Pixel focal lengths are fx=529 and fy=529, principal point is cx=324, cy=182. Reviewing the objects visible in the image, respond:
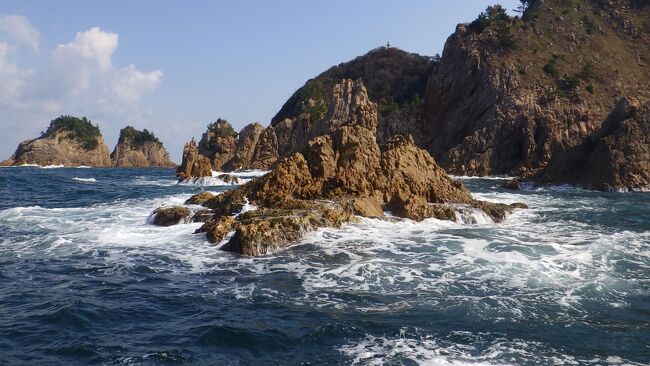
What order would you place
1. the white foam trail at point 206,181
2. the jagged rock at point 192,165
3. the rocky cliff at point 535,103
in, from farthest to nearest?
the jagged rock at point 192,165 < the white foam trail at point 206,181 < the rocky cliff at point 535,103

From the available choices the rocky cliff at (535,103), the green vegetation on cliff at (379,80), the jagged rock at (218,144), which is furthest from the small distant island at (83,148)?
the rocky cliff at (535,103)

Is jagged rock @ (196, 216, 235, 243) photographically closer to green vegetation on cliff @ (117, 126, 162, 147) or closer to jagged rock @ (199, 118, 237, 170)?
jagged rock @ (199, 118, 237, 170)

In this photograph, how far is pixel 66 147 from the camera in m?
131

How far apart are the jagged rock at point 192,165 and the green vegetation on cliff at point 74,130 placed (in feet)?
257

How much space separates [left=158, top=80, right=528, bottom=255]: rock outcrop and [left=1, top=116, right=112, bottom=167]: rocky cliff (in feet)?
376

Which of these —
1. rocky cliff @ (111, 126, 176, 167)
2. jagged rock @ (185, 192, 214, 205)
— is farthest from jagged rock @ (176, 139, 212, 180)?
rocky cliff @ (111, 126, 176, 167)

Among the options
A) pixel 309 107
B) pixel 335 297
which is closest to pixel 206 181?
pixel 335 297

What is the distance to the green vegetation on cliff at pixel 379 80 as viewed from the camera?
390 feet

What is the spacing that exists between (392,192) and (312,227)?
7310mm

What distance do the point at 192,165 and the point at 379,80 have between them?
2958 inches

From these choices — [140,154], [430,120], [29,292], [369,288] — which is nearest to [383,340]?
[369,288]

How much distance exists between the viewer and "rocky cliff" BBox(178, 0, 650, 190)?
4666cm

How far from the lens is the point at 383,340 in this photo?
1002cm

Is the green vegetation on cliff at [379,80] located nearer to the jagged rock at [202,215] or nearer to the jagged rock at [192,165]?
the jagged rock at [192,165]
